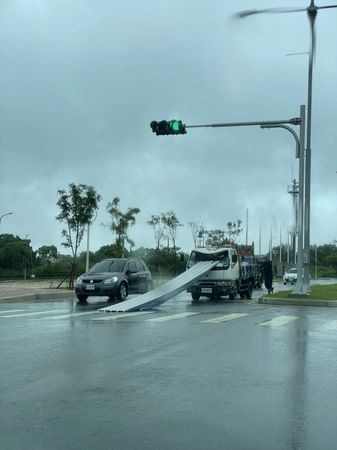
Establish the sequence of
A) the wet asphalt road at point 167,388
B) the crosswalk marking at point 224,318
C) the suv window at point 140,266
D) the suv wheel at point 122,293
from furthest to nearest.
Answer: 1. the suv window at point 140,266
2. the suv wheel at point 122,293
3. the crosswalk marking at point 224,318
4. the wet asphalt road at point 167,388

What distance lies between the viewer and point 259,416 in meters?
5.69

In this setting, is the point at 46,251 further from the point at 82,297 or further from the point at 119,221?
the point at 82,297

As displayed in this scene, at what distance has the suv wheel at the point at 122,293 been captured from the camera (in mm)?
21766

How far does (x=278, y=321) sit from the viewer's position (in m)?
14.6

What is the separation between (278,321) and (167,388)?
326 inches

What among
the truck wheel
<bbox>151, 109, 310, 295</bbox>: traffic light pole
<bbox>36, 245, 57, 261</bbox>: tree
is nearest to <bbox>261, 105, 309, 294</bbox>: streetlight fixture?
<bbox>151, 109, 310, 295</bbox>: traffic light pole

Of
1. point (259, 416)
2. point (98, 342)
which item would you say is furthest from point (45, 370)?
point (259, 416)

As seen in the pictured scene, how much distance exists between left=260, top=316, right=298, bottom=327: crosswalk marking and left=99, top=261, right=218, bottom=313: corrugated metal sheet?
4.57 metres

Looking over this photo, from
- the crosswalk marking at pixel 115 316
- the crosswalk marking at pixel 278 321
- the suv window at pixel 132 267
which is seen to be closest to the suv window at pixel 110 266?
the suv window at pixel 132 267

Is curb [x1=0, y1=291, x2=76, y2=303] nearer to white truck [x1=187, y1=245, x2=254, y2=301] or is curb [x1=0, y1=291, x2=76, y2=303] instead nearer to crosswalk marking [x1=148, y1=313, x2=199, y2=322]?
white truck [x1=187, y1=245, x2=254, y2=301]

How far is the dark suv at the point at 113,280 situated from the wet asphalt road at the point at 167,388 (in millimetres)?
8776

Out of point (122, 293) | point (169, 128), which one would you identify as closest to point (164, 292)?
point (122, 293)

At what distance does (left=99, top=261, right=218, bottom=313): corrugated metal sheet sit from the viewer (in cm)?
1792

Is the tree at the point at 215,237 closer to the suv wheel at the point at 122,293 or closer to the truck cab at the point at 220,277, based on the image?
the truck cab at the point at 220,277
